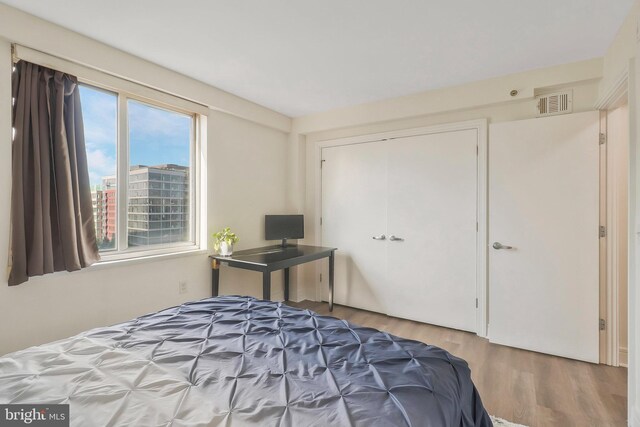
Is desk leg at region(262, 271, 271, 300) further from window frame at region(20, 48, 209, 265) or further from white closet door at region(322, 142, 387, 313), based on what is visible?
white closet door at region(322, 142, 387, 313)

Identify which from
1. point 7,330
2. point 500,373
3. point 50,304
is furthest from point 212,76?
point 500,373

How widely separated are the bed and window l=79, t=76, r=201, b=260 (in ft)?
4.41

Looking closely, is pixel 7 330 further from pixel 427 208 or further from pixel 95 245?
pixel 427 208

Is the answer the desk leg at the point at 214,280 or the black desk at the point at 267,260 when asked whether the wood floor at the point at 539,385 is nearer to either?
the black desk at the point at 267,260

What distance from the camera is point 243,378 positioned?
3.85ft

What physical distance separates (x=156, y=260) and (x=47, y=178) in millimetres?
1017

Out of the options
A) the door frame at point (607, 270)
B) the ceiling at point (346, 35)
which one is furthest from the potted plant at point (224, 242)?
the door frame at point (607, 270)

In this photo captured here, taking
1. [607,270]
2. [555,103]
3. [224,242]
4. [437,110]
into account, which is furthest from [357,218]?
[607,270]

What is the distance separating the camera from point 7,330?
2012 millimetres

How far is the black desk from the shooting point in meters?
2.89

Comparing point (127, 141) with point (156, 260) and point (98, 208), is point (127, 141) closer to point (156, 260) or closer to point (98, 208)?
point (98, 208)

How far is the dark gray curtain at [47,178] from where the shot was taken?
2037mm

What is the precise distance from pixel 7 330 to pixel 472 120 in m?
4.00

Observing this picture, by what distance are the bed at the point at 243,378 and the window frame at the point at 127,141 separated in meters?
1.32
